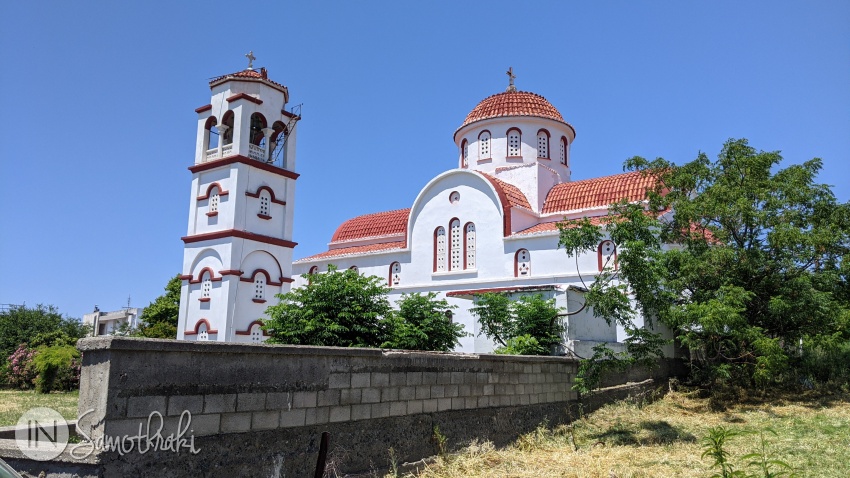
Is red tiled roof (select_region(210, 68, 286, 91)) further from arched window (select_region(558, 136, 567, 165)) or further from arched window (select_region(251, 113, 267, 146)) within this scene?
arched window (select_region(558, 136, 567, 165))

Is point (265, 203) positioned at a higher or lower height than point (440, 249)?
higher

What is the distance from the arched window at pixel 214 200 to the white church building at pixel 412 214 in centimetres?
4

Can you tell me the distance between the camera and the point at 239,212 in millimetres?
22094

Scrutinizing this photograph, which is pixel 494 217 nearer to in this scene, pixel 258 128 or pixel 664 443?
pixel 258 128

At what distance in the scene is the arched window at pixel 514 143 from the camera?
22.9 metres

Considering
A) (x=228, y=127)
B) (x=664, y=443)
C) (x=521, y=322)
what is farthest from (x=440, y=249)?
(x=664, y=443)

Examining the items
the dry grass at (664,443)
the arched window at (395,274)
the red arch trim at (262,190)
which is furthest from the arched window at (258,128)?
the dry grass at (664,443)

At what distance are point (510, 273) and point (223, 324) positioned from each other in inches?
380

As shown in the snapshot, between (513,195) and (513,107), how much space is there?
13.3ft

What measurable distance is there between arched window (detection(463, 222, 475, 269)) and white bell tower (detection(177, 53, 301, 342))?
6.85m

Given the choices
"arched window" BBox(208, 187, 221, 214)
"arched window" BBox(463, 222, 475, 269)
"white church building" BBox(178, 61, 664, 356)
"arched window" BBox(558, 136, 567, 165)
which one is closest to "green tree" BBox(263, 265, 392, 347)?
"white church building" BBox(178, 61, 664, 356)

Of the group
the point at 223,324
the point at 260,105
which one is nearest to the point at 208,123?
the point at 260,105

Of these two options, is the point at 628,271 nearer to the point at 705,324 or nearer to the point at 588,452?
the point at 705,324

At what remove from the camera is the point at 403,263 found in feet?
72.5
